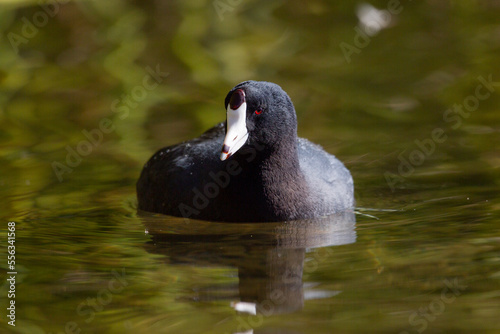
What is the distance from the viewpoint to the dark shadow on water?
4562 millimetres

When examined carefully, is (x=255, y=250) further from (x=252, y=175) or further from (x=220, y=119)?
(x=220, y=119)

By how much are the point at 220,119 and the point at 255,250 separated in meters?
3.80

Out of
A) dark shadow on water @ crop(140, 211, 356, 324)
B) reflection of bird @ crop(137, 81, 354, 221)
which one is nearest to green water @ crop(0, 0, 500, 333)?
dark shadow on water @ crop(140, 211, 356, 324)

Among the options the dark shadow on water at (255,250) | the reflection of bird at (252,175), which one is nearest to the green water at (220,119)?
the dark shadow on water at (255,250)

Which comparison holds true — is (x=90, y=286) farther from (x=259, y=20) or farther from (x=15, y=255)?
(x=259, y=20)

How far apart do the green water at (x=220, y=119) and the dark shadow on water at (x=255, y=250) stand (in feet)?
0.07

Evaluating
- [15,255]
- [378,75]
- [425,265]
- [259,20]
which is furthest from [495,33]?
[15,255]

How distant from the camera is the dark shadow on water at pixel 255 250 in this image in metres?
4.56

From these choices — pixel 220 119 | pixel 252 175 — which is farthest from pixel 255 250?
pixel 220 119

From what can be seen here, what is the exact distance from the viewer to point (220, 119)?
908cm

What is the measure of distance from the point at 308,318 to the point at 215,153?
2327 mm

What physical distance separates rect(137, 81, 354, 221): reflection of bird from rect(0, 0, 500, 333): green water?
0.15 m

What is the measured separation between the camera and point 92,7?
13.1m

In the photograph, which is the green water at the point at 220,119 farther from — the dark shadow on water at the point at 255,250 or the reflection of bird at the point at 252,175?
the reflection of bird at the point at 252,175
